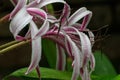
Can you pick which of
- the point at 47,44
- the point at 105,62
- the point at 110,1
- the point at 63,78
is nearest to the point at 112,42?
the point at 110,1

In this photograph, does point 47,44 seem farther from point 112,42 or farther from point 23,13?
point 112,42

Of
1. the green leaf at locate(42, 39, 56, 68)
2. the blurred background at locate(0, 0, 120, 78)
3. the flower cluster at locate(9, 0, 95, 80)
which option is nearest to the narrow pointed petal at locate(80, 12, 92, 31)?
the flower cluster at locate(9, 0, 95, 80)

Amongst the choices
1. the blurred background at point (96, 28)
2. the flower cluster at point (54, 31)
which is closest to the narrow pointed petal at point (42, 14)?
the flower cluster at point (54, 31)

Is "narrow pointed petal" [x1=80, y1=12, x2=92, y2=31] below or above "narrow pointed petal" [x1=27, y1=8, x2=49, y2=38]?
above

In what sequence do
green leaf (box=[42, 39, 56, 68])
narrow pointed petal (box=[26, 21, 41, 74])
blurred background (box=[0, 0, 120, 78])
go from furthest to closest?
blurred background (box=[0, 0, 120, 78]), green leaf (box=[42, 39, 56, 68]), narrow pointed petal (box=[26, 21, 41, 74])

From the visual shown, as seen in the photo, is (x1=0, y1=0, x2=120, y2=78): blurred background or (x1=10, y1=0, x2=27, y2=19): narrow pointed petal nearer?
(x1=10, y1=0, x2=27, y2=19): narrow pointed petal

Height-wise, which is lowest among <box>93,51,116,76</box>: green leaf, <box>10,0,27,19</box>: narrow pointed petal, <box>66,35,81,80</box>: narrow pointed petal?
<box>93,51,116,76</box>: green leaf

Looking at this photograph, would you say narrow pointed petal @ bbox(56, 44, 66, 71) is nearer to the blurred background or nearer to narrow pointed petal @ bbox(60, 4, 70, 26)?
narrow pointed petal @ bbox(60, 4, 70, 26)

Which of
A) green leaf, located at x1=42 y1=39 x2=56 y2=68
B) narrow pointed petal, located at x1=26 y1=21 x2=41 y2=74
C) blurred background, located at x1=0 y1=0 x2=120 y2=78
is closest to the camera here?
narrow pointed petal, located at x1=26 y1=21 x2=41 y2=74
